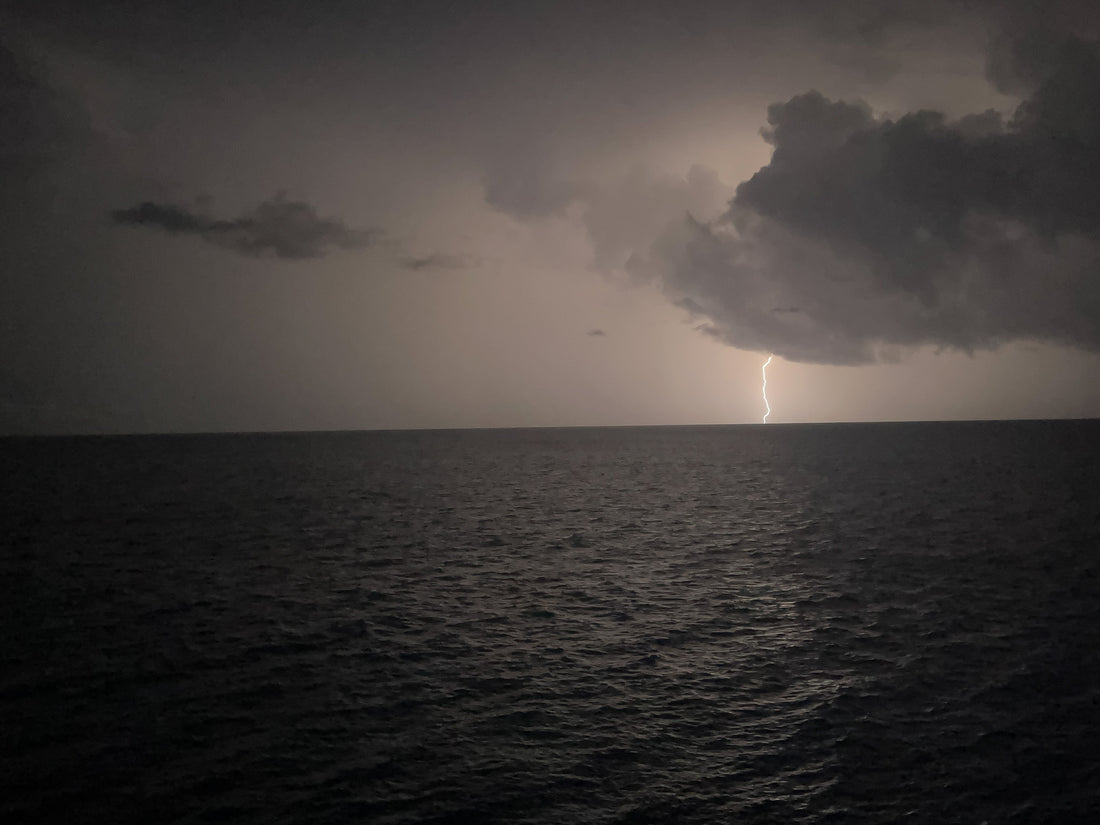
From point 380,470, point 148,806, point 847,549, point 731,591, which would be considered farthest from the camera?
point 380,470

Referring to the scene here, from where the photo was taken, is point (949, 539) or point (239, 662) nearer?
point (239, 662)

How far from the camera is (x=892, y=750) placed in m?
21.9

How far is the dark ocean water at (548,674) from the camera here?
19.2 m

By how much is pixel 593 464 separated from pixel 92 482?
105 meters

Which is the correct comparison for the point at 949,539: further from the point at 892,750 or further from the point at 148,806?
the point at 148,806

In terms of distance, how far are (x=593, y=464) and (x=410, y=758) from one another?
149260mm

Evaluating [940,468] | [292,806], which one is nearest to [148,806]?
[292,806]

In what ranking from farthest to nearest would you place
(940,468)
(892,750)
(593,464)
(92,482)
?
(593,464)
(940,468)
(92,482)
(892,750)

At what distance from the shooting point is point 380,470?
144875mm

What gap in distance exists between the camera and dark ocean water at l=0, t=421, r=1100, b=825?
754 inches

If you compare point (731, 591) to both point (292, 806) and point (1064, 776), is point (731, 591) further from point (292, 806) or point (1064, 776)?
point (292, 806)

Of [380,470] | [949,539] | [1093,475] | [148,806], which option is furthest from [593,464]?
[148,806]

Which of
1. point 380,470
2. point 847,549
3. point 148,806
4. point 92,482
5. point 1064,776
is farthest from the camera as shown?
point 380,470

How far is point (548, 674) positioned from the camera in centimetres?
2812
